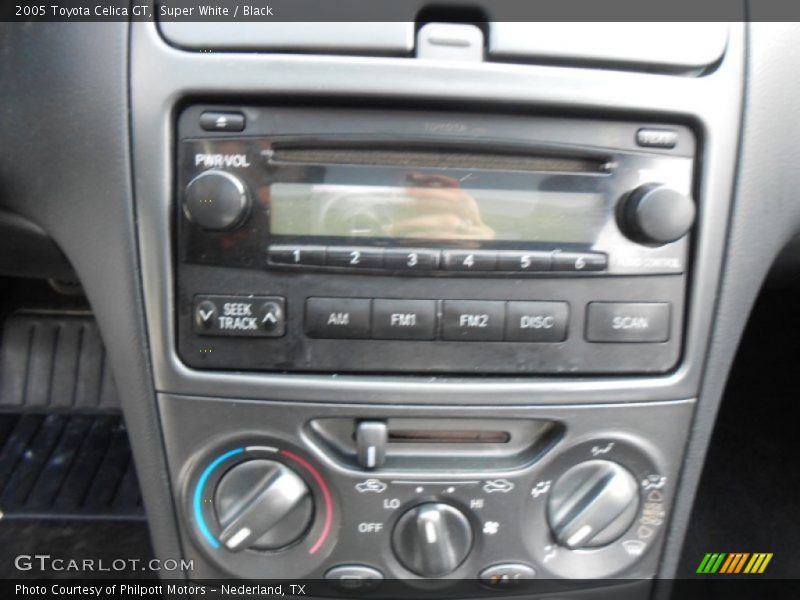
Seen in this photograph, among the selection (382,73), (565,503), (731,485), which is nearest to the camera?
(382,73)

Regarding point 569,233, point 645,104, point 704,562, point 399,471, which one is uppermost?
point 645,104

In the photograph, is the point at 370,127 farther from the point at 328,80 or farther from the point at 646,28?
the point at 646,28

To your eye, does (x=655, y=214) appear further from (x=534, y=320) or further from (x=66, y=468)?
(x=66, y=468)

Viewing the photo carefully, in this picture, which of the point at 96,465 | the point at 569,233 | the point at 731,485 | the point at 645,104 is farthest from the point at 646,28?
the point at 96,465

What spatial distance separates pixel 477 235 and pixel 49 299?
0.80 metres

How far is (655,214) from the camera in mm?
611

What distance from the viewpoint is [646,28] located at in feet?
1.94

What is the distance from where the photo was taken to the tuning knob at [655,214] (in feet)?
2.00

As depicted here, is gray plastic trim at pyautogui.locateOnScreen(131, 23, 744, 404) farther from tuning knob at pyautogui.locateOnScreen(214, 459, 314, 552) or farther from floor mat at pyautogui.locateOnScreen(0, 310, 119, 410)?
floor mat at pyautogui.locateOnScreen(0, 310, 119, 410)

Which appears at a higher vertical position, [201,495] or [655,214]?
[655,214]

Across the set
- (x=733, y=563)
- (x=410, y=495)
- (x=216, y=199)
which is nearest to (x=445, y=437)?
(x=410, y=495)

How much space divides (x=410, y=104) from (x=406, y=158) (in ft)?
0.14

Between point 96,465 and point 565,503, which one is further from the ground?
point 565,503

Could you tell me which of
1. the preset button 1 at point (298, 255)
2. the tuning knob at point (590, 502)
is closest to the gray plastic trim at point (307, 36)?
the preset button 1 at point (298, 255)
